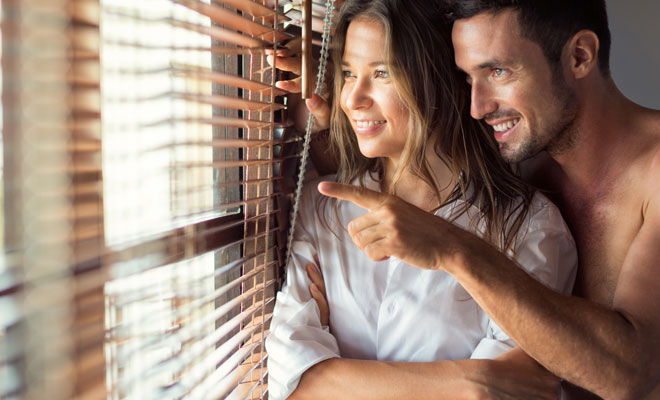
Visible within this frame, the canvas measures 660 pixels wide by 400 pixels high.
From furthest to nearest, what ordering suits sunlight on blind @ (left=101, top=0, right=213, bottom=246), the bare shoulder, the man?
the bare shoulder → the man → sunlight on blind @ (left=101, top=0, right=213, bottom=246)

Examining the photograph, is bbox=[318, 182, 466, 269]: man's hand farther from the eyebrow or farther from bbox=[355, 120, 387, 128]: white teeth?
the eyebrow

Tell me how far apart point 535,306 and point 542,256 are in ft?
0.80

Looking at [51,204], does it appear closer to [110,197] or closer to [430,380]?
[110,197]

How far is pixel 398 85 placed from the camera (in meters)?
1.36

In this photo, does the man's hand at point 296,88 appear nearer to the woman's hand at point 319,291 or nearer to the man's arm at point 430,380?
the woman's hand at point 319,291

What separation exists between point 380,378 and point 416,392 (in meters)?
0.09

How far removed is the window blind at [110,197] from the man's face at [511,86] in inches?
24.4

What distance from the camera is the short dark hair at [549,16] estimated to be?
1424 mm

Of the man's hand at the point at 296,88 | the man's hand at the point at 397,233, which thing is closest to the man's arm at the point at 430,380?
the man's hand at the point at 397,233

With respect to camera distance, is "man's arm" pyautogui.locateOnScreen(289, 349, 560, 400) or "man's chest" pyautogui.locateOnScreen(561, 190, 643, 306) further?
"man's chest" pyautogui.locateOnScreen(561, 190, 643, 306)

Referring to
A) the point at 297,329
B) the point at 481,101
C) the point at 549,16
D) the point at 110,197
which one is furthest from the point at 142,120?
the point at 549,16

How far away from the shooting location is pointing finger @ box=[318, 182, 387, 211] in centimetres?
100

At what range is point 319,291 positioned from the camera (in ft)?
4.62

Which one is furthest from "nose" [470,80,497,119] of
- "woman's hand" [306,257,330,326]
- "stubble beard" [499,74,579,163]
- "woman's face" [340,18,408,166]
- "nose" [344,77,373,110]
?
"woman's hand" [306,257,330,326]
